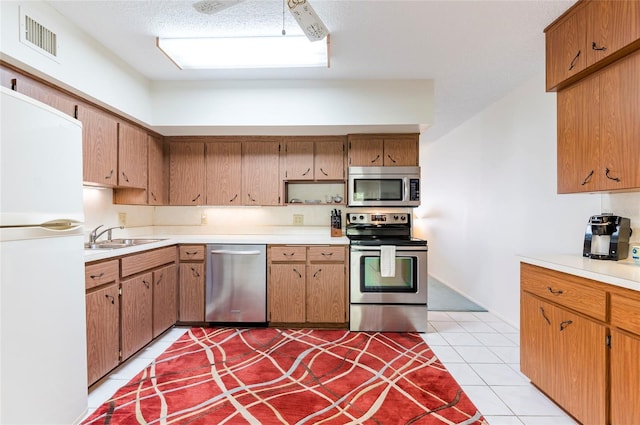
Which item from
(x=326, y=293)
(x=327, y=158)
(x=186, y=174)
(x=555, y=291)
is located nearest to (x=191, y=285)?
(x=186, y=174)

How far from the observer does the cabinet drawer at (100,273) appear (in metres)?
1.89

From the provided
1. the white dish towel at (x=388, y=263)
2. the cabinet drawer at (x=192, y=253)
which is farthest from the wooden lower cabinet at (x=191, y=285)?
the white dish towel at (x=388, y=263)

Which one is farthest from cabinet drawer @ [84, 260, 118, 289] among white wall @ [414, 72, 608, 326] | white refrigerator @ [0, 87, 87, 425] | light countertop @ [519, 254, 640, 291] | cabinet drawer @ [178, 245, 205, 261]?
white wall @ [414, 72, 608, 326]

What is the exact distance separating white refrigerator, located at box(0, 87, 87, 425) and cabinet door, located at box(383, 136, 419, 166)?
105 inches

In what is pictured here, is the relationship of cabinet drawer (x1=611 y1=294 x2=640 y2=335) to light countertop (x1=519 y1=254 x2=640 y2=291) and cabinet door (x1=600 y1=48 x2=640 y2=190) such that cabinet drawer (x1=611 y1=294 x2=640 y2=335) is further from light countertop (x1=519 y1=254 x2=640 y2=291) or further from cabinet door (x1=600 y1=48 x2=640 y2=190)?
cabinet door (x1=600 y1=48 x2=640 y2=190)

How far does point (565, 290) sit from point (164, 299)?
3.11m

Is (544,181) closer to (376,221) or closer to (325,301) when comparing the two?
(376,221)

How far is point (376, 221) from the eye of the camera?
3453 mm

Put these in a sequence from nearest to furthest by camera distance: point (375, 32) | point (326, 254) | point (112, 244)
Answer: point (375, 32), point (112, 244), point (326, 254)

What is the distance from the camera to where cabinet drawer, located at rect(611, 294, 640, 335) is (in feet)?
4.31

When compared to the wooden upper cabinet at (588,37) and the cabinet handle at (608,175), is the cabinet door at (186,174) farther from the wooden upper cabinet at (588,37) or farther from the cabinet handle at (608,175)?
the cabinet handle at (608,175)

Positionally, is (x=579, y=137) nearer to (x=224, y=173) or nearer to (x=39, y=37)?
(x=224, y=173)

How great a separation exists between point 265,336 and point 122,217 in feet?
6.31

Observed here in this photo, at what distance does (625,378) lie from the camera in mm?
1358
